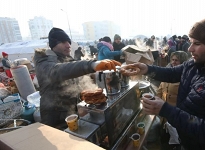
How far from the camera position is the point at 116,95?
157cm

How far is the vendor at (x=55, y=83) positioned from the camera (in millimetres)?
1729

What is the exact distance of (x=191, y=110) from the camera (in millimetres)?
1369

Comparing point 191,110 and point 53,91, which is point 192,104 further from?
point 53,91

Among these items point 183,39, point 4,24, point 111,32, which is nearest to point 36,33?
point 4,24

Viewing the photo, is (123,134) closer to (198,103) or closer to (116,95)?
(116,95)

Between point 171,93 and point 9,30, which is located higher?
point 9,30

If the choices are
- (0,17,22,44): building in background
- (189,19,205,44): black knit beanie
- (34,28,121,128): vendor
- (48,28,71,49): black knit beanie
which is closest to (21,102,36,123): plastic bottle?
(34,28,121,128): vendor

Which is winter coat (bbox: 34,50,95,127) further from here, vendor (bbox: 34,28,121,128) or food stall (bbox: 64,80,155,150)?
food stall (bbox: 64,80,155,150)

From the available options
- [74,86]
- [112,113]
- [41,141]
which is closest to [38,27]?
[74,86]

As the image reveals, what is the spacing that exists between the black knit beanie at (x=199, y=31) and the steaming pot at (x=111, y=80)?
88 cm

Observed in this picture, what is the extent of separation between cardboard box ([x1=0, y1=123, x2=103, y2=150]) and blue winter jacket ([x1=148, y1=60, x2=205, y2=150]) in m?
0.72

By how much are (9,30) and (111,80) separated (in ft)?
270

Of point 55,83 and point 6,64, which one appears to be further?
point 6,64

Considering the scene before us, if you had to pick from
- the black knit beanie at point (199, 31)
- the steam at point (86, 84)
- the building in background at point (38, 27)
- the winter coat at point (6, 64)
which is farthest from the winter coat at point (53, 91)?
the building in background at point (38, 27)
